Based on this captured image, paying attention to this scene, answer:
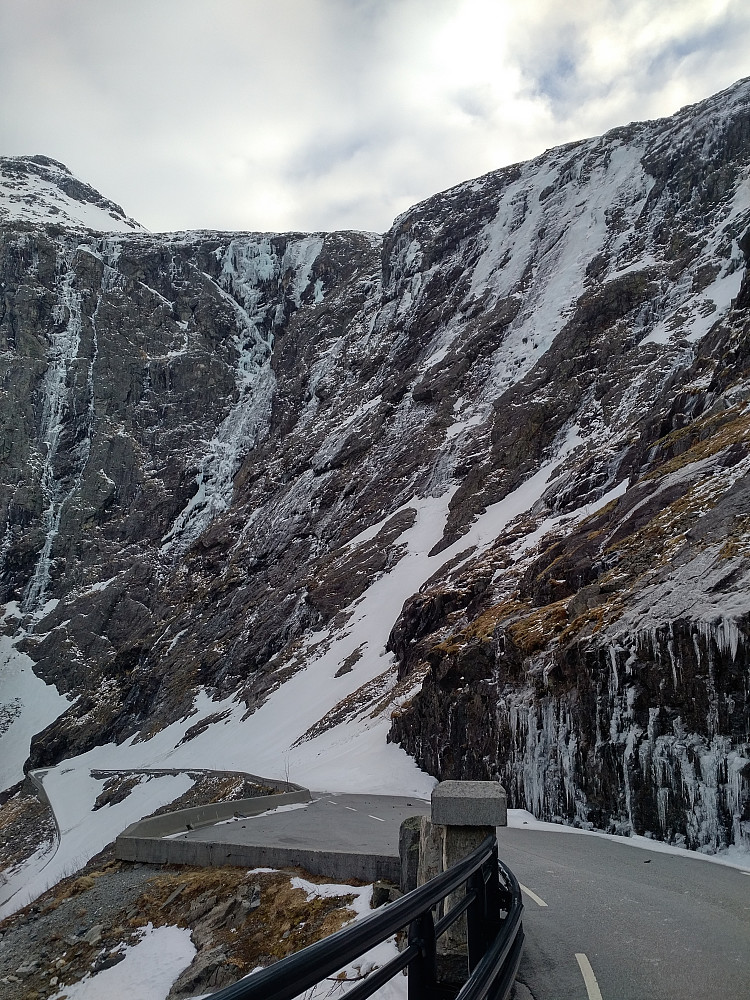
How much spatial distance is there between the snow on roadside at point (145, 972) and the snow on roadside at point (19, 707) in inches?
2558

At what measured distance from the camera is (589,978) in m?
4.60

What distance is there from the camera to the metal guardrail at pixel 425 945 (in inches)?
63.5

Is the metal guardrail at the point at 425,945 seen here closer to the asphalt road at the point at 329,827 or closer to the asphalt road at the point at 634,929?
the asphalt road at the point at 634,929

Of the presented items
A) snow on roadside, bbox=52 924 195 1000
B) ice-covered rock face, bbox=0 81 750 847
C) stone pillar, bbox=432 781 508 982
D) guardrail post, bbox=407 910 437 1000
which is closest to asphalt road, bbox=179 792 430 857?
snow on roadside, bbox=52 924 195 1000

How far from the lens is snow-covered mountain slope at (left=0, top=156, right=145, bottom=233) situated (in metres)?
158

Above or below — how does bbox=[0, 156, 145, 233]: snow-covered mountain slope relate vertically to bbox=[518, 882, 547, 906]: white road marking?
above

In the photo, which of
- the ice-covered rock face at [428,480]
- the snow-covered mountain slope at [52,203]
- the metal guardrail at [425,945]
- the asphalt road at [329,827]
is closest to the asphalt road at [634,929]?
the metal guardrail at [425,945]

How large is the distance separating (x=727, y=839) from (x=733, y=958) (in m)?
5.95

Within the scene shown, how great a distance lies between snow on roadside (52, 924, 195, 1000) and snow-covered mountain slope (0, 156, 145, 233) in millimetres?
163198

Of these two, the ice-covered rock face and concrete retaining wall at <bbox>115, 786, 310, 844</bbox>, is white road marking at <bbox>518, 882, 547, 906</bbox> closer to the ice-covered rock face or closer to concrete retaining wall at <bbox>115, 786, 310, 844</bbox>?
the ice-covered rock face

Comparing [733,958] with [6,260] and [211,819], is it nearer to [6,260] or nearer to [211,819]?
[211,819]

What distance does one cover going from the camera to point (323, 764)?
Answer: 30062 millimetres

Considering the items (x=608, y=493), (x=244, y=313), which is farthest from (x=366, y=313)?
(x=608, y=493)

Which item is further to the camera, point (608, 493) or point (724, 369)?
point (608, 493)
